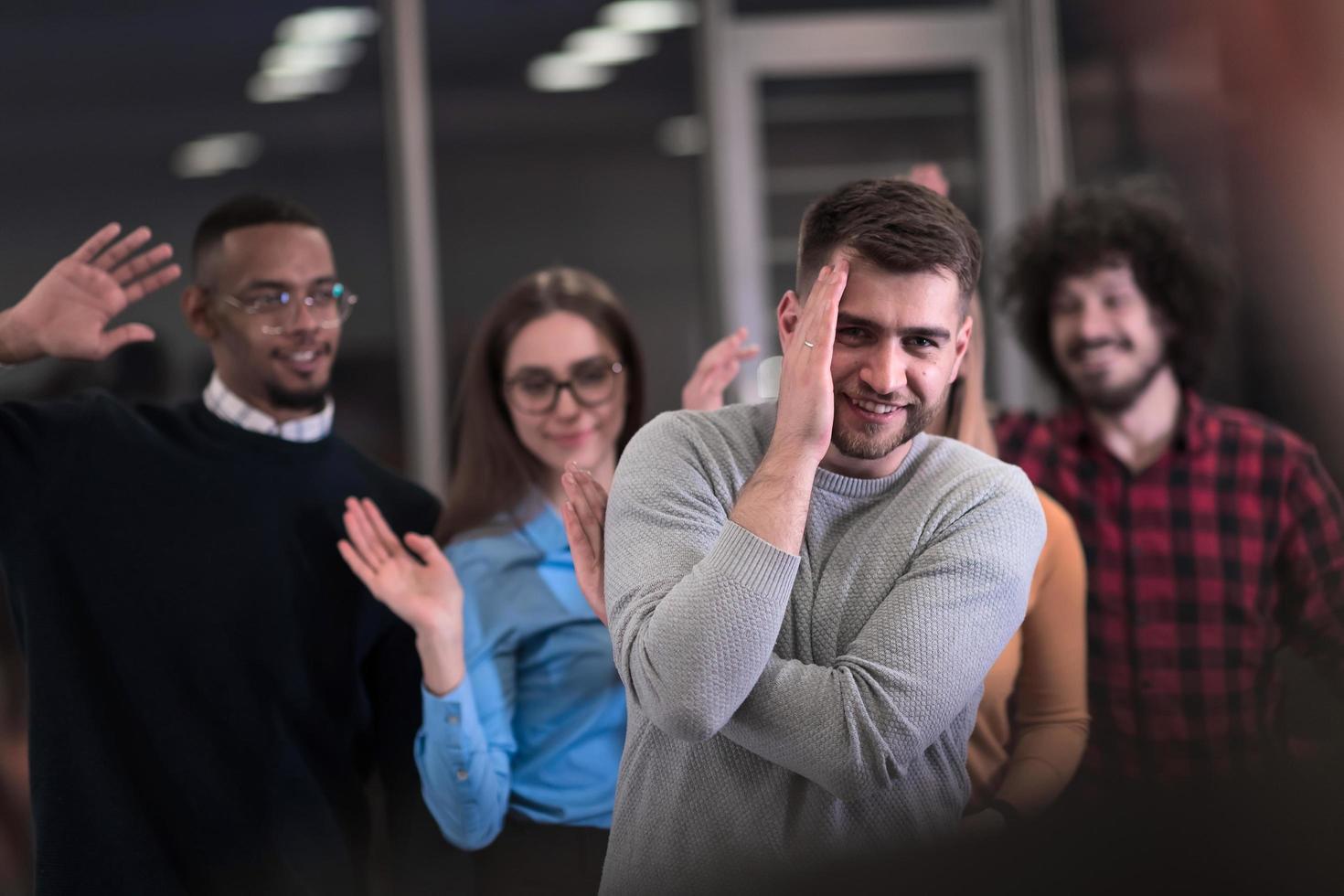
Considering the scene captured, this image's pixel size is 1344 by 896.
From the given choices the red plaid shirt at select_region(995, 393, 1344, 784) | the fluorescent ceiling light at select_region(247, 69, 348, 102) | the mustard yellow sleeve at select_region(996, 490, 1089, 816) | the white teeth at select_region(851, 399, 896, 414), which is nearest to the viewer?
the white teeth at select_region(851, 399, 896, 414)

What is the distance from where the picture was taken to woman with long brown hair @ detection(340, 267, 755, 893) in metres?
1.77

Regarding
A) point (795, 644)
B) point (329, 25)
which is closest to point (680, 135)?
point (329, 25)

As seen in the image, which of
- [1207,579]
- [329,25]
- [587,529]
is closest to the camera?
[587,529]

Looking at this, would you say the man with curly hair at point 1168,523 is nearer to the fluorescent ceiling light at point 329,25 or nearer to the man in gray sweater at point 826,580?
the man in gray sweater at point 826,580

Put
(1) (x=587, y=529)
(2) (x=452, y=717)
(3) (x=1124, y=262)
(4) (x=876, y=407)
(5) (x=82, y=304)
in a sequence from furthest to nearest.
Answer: (3) (x=1124, y=262) < (5) (x=82, y=304) < (2) (x=452, y=717) < (1) (x=587, y=529) < (4) (x=876, y=407)

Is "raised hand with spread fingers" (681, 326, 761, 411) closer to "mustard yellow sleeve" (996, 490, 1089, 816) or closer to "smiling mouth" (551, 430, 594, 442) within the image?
"smiling mouth" (551, 430, 594, 442)

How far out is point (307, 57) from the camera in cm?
388

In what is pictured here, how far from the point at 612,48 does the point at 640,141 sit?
311 mm

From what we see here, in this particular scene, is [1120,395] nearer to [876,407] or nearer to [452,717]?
[876,407]

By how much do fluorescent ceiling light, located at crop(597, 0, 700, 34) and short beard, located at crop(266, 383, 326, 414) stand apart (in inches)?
98.3

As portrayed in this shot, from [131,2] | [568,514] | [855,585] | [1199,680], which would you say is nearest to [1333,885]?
[855,585]

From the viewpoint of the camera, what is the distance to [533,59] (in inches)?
160

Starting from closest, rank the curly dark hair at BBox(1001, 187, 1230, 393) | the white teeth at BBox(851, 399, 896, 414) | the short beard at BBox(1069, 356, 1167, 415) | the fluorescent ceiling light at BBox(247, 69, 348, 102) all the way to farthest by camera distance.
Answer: the white teeth at BBox(851, 399, 896, 414)
the short beard at BBox(1069, 356, 1167, 415)
the curly dark hair at BBox(1001, 187, 1230, 393)
the fluorescent ceiling light at BBox(247, 69, 348, 102)

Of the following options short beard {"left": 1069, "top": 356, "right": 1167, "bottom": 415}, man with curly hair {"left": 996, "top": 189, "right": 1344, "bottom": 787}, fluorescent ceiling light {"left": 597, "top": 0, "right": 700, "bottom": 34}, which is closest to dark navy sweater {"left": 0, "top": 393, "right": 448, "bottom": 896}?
man with curly hair {"left": 996, "top": 189, "right": 1344, "bottom": 787}
